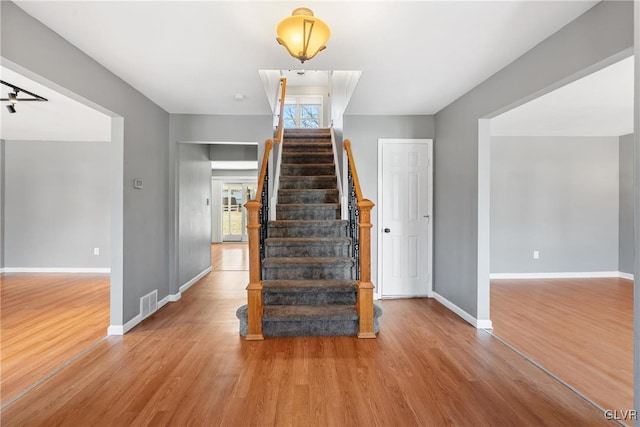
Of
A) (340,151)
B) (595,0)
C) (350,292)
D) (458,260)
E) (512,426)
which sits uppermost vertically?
(595,0)

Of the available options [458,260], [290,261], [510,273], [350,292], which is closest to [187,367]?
[290,261]

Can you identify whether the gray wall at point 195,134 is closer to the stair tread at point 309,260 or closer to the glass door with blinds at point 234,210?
the stair tread at point 309,260

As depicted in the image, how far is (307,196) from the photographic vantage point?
4520 millimetres

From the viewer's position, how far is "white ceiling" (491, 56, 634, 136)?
3354mm

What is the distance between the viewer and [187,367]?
2570 mm

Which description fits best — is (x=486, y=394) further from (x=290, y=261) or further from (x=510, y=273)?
(x=510, y=273)

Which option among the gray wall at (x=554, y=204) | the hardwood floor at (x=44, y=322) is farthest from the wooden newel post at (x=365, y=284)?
the gray wall at (x=554, y=204)

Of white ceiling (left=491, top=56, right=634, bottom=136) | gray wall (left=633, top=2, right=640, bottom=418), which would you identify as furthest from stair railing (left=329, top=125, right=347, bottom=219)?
gray wall (left=633, top=2, right=640, bottom=418)

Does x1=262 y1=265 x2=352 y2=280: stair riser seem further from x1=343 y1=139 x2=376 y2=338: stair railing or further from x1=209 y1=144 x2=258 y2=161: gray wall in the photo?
x1=209 y1=144 x2=258 y2=161: gray wall

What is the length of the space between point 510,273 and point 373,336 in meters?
4.03

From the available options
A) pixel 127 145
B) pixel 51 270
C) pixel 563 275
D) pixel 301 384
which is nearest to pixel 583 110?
pixel 563 275

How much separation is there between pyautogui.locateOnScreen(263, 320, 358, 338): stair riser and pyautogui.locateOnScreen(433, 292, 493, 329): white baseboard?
1398 mm

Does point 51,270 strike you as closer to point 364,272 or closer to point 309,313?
point 309,313

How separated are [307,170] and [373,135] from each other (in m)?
1.16
